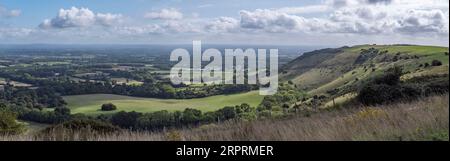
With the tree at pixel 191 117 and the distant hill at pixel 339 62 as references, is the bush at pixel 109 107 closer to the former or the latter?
the tree at pixel 191 117

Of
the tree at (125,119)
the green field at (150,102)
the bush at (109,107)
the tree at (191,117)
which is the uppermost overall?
the tree at (191,117)

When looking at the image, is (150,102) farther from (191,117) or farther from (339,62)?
(339,62)

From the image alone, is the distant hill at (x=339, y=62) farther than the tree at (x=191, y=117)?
Yes

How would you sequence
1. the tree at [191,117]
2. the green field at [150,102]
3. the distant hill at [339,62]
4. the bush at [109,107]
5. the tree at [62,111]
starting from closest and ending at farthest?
1. the tree at [191,117]
2. the tree at [62,111]
3. the bush at [109,107]
4. the green field at [150,102]
5. the distant hill at [339,62]

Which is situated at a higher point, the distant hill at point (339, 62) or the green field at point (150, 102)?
the distant hill at point (339, 62)

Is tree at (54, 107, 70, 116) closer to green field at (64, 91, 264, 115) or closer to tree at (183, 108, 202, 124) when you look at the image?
green field at (64, 91, 264, 115)

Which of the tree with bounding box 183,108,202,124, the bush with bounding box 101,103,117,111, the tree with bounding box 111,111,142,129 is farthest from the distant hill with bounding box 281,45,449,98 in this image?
the tree with bounding box 111,111,142,129

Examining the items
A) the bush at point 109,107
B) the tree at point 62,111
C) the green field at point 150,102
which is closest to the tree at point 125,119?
the green field at point 150,102

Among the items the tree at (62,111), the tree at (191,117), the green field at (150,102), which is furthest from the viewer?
the green field at (150,102)
